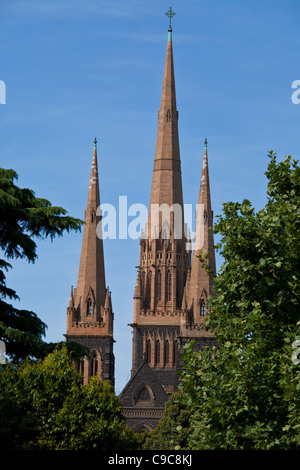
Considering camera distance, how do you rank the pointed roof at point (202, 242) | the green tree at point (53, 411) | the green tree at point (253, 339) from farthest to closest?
the pointed roof at point (202, 242) → the green tree at point (53, 411) → the green tree at point (253, 339)

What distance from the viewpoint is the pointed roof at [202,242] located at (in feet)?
385

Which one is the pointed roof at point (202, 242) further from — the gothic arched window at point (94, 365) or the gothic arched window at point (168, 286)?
the gothic arched window at point (94, 365)

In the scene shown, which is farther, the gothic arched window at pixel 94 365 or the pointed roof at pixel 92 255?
the pointed roof at pixel 92 255

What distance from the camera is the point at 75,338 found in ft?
383

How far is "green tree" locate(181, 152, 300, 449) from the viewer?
35219 millimetres

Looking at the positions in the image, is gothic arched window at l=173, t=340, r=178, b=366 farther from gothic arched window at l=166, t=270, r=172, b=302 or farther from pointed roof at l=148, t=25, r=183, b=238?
pointed roof at l=148, t=25, r=183, b=238

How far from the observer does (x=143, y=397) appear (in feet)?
385

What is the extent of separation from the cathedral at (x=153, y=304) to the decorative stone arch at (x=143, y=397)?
9 cm

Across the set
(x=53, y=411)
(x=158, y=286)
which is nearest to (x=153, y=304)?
(x=158, y=286)

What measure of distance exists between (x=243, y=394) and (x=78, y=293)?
85.1m

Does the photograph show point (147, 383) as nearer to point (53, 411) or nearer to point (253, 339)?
point (53, 411)

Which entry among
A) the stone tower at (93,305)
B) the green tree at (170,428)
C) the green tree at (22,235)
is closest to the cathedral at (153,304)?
the stone tower at (93,305)

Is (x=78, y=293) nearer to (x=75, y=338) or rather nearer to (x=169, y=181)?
(x=75, y=338)

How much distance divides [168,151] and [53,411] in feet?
254
